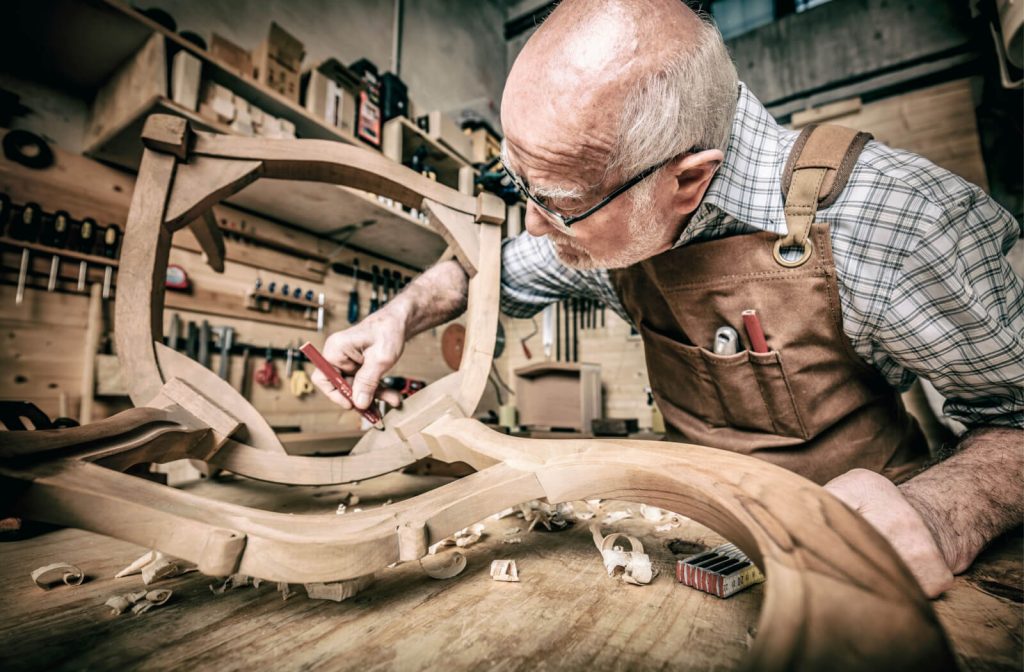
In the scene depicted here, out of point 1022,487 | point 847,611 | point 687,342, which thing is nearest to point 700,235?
point 687,342

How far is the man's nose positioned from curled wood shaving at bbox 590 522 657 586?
537 mm

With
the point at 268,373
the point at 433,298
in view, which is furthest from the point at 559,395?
the point at 433,298

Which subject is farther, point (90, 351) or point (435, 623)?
point (90, 351)

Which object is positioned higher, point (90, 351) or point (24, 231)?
point (24, 231)

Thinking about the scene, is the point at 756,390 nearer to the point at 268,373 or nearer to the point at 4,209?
the point at 268,373

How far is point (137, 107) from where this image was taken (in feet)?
4.38

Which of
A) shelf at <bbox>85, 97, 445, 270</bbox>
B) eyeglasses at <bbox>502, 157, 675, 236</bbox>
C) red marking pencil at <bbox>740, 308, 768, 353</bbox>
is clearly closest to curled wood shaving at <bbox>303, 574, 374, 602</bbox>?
eyeglasses at <bbox>502, 157, 675, 236</bbox>

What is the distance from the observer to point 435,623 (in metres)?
0.41

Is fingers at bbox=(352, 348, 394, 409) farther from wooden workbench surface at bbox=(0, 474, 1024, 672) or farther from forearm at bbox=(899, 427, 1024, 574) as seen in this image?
forearm at bbox=(899, 427, 1024, 574)

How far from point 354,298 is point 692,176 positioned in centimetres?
197

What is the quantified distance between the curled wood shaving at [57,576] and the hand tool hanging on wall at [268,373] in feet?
5.01

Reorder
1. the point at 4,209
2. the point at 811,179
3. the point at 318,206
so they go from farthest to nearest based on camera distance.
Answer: the point at 318,206 < the point at 4,209 < the point at 811,179

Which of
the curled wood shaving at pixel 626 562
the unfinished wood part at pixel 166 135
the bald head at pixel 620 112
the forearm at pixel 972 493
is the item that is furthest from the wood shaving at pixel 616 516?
the unfinished wood part at pixel 166 135

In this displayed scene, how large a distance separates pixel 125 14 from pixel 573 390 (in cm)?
223
